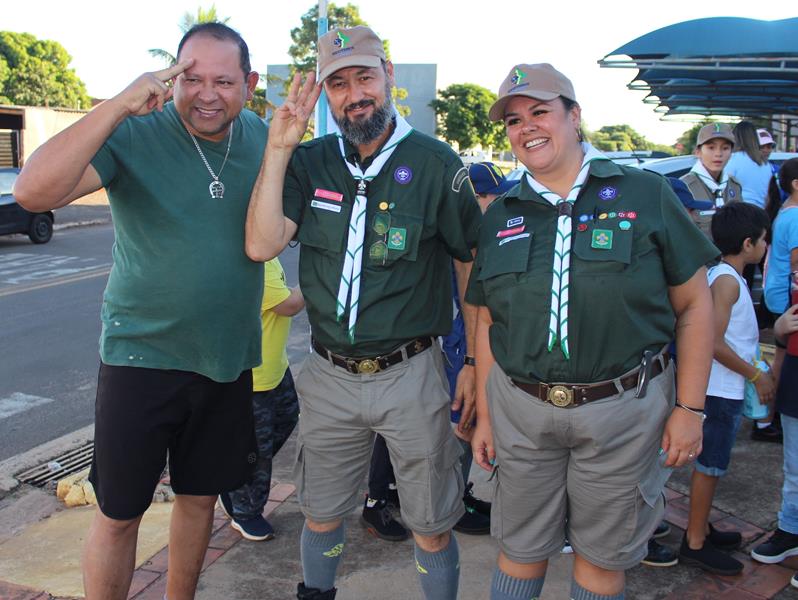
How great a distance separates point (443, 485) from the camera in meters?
2.83

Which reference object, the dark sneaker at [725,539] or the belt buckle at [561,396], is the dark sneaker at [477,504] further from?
the belt buckle at [561,396]

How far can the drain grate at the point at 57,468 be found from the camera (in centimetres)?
473

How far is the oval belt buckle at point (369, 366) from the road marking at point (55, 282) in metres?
8.70

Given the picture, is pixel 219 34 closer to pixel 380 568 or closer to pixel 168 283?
pixel 168 283

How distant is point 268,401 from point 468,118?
198ft

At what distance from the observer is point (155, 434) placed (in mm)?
2715

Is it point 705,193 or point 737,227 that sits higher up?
point 705,193

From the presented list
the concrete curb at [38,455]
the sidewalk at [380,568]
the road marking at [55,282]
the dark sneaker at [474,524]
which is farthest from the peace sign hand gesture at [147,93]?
the road marking at [55,282]

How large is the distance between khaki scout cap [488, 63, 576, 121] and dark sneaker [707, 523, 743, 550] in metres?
2.19

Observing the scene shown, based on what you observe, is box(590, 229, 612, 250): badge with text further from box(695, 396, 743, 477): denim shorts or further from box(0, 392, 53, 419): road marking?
→ box(0, 392, 53, 419): road marking

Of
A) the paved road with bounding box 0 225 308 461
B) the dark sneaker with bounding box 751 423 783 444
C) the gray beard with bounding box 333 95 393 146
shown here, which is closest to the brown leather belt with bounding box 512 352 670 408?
the gray beard with bounding box 333 95 393 146

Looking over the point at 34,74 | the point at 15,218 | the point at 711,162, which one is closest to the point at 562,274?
the point at 711,162

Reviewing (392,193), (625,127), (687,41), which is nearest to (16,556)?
(392,193)

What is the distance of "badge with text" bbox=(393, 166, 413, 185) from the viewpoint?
112 inches
